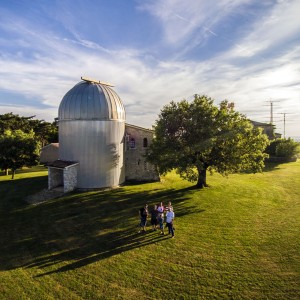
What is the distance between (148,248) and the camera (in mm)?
15375

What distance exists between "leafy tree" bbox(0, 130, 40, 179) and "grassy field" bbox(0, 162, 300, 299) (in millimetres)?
10524

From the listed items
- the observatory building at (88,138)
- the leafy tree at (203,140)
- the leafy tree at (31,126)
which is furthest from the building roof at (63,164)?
the leafy tree at (31,126)

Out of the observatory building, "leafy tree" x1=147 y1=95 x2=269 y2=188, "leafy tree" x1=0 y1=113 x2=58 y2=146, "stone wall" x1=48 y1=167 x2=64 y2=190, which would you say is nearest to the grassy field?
the observatory building

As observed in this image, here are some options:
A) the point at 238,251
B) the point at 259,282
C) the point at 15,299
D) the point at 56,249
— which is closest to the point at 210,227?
the point at 238,251

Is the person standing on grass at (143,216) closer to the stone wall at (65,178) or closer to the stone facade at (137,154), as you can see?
the stone wall at (65,178)

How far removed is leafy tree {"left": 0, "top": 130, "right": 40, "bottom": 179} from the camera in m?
34.8

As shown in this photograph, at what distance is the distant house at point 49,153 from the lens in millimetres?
51625

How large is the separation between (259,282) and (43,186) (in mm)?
25549

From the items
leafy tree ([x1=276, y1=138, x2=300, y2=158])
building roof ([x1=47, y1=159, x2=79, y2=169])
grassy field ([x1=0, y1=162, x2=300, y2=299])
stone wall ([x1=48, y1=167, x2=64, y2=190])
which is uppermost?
leafy tree ([x1=276, y1=138, x2=300, y2=158])

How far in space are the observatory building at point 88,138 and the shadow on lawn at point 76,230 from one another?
7.54ft

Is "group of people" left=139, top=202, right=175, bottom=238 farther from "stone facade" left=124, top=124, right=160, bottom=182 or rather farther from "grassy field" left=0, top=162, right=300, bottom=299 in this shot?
"stone facade" left=124, top=124, right=160, bottom=182

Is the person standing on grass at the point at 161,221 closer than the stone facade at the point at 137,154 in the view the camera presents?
Yes

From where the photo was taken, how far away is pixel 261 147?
1083 inches

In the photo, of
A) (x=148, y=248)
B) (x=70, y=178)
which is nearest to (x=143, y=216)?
(x=148, y=248)
